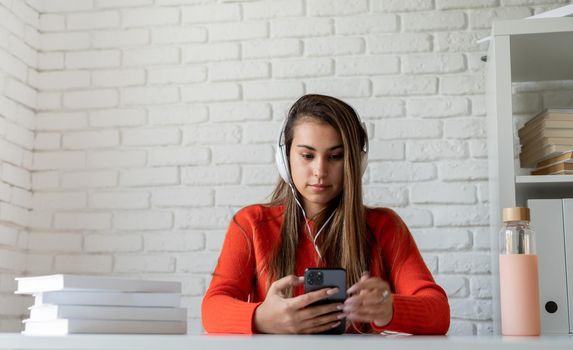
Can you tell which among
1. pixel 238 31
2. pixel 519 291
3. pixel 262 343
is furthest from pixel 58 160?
pixel 262 343

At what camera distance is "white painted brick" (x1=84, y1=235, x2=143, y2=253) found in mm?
2639

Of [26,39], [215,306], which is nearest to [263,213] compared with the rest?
[215,306]

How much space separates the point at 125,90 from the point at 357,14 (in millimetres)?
862

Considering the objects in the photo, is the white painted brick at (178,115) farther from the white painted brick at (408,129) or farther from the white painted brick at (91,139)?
the white painted brick at (408,129)

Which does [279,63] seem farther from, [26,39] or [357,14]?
[26,39]

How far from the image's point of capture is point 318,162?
1895 millimetres

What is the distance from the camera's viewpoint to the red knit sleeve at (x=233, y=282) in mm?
1656

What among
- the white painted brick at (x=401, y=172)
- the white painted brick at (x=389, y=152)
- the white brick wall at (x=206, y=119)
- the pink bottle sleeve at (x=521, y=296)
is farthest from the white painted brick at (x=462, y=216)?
the pink bottle sleeve at (x=521, y=296)

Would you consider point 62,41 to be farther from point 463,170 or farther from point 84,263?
point 463,170

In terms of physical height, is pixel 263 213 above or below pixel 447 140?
below

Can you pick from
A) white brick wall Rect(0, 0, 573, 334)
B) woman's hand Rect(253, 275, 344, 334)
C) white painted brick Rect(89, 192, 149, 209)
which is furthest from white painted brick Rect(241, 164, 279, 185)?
woman's hand Rect(253, 275, 344, 334)

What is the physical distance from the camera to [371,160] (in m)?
2.53

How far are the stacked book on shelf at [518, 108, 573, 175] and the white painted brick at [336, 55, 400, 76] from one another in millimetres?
541

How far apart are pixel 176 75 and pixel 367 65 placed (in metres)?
0.67
